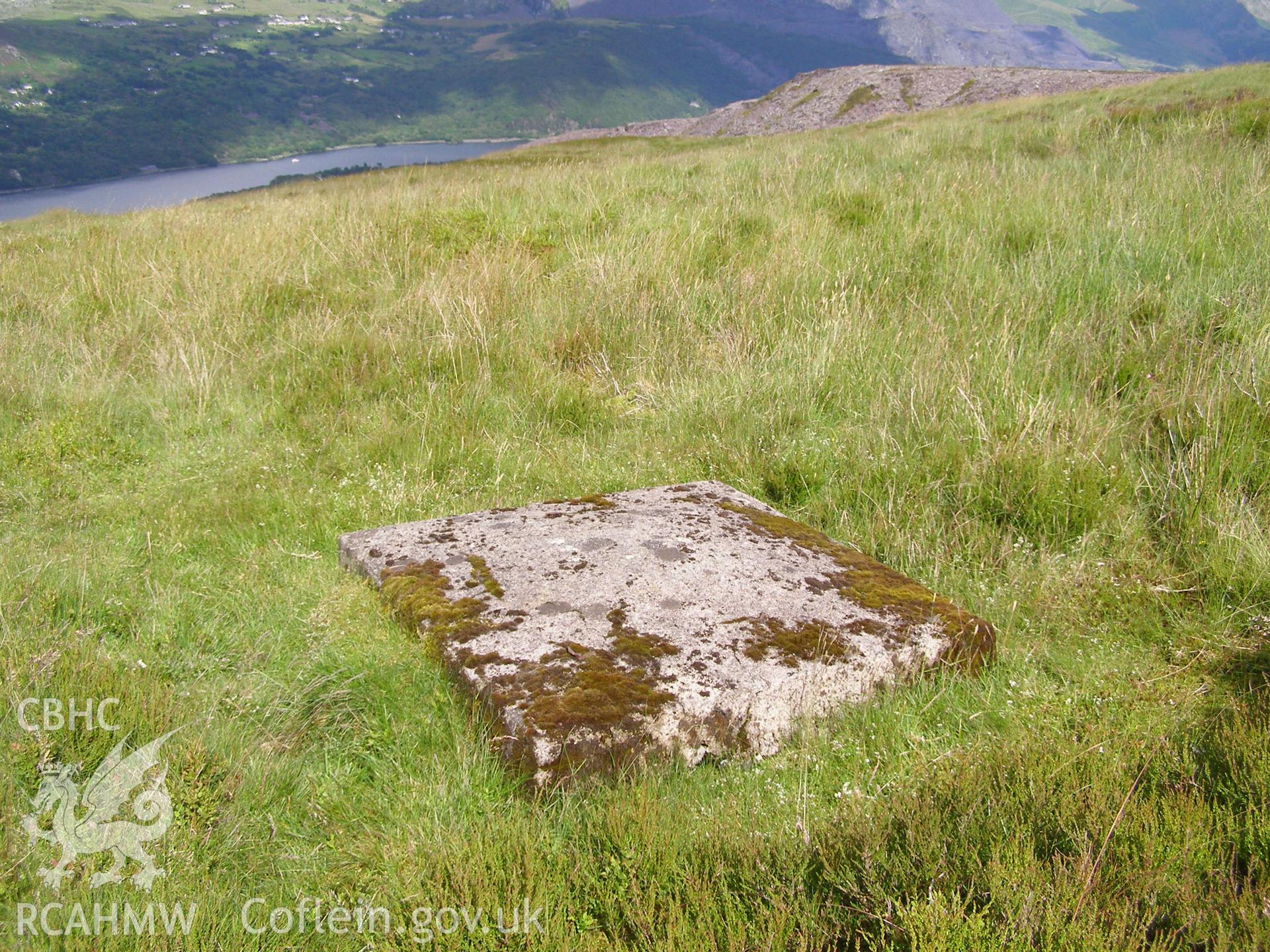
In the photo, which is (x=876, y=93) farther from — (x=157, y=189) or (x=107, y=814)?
(x=157, y=189)

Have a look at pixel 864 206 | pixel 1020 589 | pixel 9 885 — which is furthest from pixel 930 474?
pixel 864 206

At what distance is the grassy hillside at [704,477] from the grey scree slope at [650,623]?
0.10m

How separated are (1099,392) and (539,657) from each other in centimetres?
322

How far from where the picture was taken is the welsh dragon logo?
153cm

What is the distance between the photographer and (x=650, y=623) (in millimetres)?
2244

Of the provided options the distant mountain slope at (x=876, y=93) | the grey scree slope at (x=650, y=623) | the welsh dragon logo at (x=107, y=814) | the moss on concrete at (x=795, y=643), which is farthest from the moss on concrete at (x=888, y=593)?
the distant mountain slope at (x=876, y=93)

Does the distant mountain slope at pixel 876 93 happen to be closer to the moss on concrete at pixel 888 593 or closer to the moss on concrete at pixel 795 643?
A: the moss on concrete at pixel 888 593

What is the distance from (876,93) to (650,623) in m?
53.3

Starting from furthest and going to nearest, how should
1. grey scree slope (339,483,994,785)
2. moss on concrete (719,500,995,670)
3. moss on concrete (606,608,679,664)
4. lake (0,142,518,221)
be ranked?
lake (0,142,518,221)
moss on concrete (719,500,995,670)
moss on concrete (606,608,679,664)
grey scree slope (339,483,994,785)

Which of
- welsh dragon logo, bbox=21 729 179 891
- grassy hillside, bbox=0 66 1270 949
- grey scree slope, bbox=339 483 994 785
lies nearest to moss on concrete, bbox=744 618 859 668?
grey scree slope, bbox=339 483 994 785

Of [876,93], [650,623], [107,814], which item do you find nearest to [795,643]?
[650,623]

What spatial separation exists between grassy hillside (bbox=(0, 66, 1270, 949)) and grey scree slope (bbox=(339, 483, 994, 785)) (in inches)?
3.9

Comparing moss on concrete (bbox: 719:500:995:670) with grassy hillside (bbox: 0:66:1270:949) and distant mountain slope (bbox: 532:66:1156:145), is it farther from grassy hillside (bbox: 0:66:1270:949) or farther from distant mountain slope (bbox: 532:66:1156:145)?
distant mountain slope (bbox: 532:66:1156:145)

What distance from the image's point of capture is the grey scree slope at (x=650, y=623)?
193 cm
